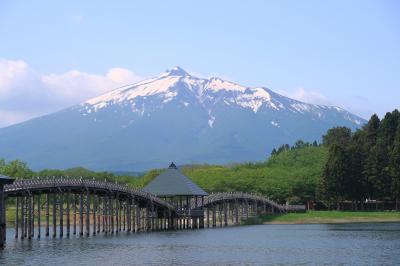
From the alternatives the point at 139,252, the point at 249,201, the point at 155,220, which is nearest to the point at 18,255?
the point at 139,252

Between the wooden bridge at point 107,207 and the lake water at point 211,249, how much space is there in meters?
3.58

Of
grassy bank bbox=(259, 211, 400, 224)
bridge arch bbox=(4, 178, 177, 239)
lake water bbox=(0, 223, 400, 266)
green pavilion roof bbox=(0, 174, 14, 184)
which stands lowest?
lake water bbox=(0, 223, 400, 266)

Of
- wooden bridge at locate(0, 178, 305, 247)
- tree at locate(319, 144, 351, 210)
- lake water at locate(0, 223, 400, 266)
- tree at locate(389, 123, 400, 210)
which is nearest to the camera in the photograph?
lake water at locate(0, 223, 400, 266)

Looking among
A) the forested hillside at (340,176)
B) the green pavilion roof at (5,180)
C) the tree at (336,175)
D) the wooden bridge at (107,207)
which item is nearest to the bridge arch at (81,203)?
the wooden bridge at (107,207)

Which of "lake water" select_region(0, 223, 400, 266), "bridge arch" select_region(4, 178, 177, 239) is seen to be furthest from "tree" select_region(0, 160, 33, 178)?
"lake water" select_region(0, 223, 400, 266)

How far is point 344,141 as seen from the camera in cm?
18112

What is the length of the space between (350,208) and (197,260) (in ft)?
290

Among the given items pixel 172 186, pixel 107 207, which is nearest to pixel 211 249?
pixel 172 186

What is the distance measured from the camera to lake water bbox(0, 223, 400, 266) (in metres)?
61.2

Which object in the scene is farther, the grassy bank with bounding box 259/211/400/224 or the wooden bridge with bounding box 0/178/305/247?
the grassy bank with bounding box 259/211/400/224

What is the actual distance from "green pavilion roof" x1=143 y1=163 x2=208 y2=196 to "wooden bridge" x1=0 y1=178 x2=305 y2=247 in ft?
5.36

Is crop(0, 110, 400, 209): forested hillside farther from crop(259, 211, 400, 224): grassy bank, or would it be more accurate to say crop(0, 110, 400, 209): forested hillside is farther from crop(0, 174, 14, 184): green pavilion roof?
crop(0, 174, 14, 184): green pavilion roof

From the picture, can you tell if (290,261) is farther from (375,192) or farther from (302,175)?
(302,175)

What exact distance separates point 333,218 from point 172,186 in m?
31.1
